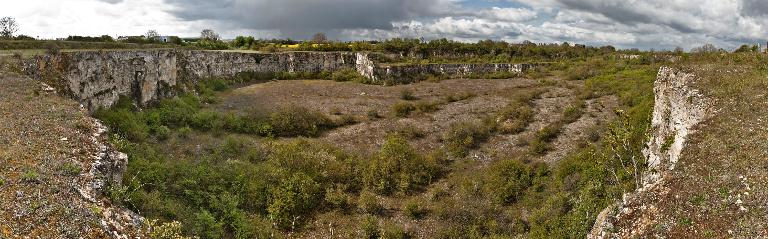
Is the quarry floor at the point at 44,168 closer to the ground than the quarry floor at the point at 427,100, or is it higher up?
higher up

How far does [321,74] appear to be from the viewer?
192 feet

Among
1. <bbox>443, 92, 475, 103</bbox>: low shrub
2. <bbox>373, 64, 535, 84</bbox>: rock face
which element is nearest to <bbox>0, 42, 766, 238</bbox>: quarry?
<bbox>443, 92, 475, 103</bbox>: low shrub

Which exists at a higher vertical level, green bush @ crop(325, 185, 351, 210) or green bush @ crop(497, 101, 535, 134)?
green bush @ crop(497, 101, 535, 134)

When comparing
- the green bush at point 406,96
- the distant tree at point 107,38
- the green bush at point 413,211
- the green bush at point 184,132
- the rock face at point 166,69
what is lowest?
the green bush at point 413,211

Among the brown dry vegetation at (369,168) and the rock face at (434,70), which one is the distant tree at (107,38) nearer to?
the brown dry vegetation at (369,168)

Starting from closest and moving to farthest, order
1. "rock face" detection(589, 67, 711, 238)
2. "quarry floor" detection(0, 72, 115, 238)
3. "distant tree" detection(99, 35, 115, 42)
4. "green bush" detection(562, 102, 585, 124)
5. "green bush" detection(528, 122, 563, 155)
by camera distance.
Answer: "quarry floor" detection(0, 72, 115, 238) < "rock face" detection(589, 67, 711, 238) < "green bush" detection(528, 122, 563, 155) < "green bush" detection(562, 102, 585, 124) < "distant tree" detection(99, 35, 115, 42)

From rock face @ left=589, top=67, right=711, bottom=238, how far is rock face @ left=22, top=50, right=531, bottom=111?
21.8 meters

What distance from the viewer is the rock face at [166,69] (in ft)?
77.3

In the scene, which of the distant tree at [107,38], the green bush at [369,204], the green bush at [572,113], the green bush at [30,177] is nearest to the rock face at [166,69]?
the distant tree at [107,38]

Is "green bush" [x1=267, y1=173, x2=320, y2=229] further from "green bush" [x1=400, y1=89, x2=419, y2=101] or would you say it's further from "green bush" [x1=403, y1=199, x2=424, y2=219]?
"green bush" [x1=400, y1=89, x2=419, y2=101]

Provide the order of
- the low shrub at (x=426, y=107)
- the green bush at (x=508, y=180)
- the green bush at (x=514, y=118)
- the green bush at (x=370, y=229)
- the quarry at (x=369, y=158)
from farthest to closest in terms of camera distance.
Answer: the low shrub at (x=426, y=107) < the green bush at (x=514, y=118) < the green bush at (x=508, y=180) < the green bush at (x=370, y=229) < the quarry at (x=369, y=158)

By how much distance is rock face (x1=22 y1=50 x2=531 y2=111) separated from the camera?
23.6m

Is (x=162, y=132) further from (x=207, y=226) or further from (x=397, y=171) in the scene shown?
(x=397, y=171)

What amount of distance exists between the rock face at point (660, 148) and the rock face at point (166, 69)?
21761mm
